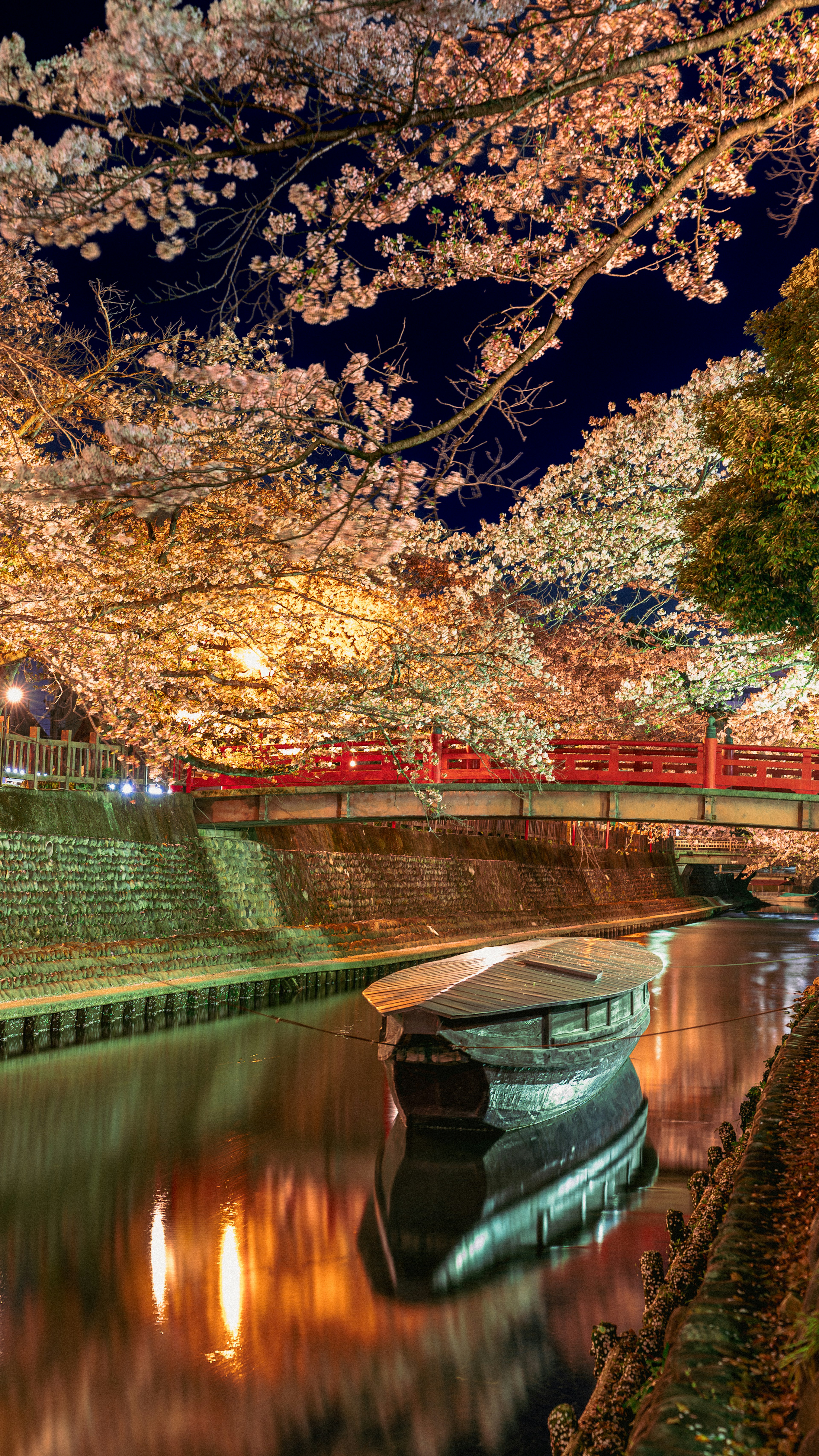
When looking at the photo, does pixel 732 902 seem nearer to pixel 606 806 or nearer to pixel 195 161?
pixel 606 806

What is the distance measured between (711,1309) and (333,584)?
70.2 ft

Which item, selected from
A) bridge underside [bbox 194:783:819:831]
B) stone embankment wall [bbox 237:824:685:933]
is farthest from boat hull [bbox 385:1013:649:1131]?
stone embankment wall [bbox 237:824:685:933]

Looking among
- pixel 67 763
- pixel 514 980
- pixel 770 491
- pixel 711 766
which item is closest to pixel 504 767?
pixel 711 766

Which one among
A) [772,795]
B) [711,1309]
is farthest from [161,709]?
[711,1309]

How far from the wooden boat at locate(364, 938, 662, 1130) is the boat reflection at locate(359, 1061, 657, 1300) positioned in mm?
358

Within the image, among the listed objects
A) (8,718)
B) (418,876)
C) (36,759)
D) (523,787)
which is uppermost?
(8,718)

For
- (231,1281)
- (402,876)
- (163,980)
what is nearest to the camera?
(231,1281)

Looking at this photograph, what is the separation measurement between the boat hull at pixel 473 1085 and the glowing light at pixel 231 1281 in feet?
9.96

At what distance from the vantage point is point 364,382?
11312 mm

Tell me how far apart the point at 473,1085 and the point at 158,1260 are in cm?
454

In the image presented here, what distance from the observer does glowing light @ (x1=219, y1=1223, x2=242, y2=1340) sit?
8461 millimetres

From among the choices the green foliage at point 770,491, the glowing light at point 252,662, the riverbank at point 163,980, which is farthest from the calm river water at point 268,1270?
the glowing light at point 252,662

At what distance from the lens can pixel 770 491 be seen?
1067cm

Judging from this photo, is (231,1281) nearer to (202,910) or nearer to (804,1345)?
(804,1345)
